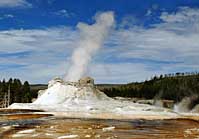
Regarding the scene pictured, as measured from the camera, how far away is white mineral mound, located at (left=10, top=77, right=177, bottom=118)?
35.4 m

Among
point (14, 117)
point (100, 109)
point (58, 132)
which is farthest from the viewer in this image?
point (100, 109)

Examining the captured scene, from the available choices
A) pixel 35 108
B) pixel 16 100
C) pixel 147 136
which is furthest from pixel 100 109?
pixel 16 100

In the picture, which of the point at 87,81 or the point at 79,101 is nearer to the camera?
the point at 79,101

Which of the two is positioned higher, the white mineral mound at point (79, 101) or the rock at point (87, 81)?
the rock at point (87, 81)

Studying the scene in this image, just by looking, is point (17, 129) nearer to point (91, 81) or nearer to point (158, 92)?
point (91, 81)

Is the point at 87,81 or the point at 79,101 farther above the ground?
the point at 87,81

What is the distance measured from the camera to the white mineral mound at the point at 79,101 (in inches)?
1393

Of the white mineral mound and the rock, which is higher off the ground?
the rock

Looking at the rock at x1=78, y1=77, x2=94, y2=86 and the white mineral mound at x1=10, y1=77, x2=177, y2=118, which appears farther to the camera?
the rock at x1=78, y1=77, x2=94, y2=86

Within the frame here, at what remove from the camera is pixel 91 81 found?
42.9 metres

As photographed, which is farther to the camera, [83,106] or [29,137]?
[83,106]

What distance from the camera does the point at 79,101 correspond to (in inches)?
1539

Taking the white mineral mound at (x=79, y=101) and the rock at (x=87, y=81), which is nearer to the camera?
the white mineral mound at (x=79, y=101)

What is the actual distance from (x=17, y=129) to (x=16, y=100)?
58029mm
